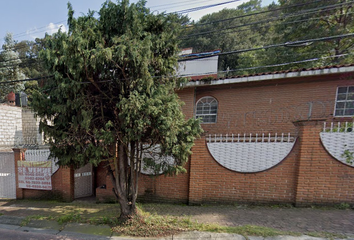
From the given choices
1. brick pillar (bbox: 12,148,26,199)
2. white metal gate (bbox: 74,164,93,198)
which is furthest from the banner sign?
white metal gate (bbox: 74,164,93,198)

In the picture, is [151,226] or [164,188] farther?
[164,188]

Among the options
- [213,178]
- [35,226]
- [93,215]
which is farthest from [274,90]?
[35,226]

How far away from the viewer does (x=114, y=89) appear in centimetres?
313

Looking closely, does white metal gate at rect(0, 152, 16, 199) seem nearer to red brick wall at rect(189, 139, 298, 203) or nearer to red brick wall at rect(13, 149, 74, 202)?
red brick wall at rect(13, 149, 74, 202)

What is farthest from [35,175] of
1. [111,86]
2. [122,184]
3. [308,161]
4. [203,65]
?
[203,65]

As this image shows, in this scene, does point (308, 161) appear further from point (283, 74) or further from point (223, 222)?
point (283, 74)

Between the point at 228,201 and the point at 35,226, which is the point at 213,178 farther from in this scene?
the point at 35,226

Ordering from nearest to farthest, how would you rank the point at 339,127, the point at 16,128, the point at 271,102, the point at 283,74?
the point at 339,127, the point at 283,74, the point at 271,102, the point at 16,128

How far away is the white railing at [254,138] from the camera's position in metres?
3.93

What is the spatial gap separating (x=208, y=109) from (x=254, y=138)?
115 inches

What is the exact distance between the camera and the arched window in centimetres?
669

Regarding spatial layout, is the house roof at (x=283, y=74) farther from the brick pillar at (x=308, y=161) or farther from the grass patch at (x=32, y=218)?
the grass patch at (x=32, y=218)

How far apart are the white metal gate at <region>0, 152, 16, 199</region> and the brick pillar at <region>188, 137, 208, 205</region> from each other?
233 inches

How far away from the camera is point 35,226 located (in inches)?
141
